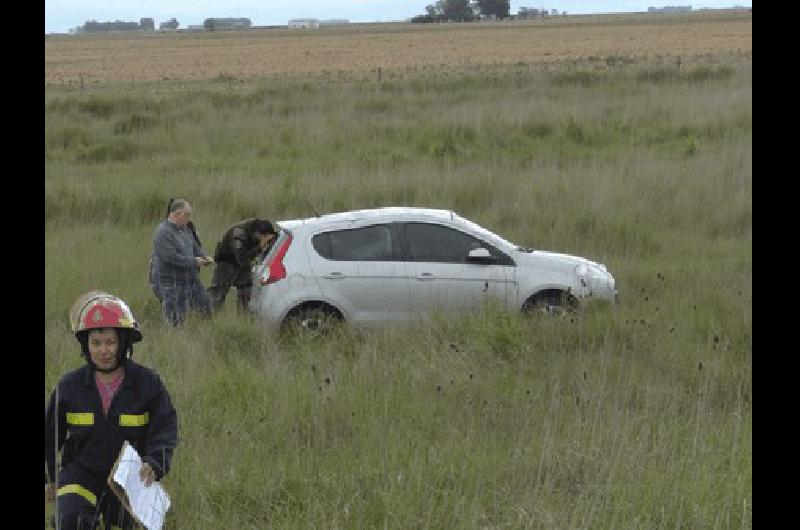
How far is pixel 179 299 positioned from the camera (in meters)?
10.1

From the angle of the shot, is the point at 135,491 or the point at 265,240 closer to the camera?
the point at 135,491

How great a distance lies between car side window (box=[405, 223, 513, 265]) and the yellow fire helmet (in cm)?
556

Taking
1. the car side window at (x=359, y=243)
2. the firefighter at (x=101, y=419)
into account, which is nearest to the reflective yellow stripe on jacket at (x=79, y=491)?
the firefighter at (x=101, y=419)

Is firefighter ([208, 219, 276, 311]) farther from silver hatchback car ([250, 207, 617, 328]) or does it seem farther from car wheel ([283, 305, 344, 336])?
car wheel ([283, 305, 344, 336])

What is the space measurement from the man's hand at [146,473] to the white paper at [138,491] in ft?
0.05

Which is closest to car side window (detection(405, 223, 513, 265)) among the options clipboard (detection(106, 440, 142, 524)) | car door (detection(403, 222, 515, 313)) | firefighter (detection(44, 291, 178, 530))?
car door (detection(403, 222, 515, 313))

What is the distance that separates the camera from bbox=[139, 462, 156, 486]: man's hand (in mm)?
4598

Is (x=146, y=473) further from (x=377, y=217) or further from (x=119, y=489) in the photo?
(x=377, y=217)

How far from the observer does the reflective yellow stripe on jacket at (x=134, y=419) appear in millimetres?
4703

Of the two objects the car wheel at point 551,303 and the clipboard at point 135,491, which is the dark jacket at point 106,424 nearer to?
the clipboard at point 135,491

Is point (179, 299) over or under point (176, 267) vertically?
under

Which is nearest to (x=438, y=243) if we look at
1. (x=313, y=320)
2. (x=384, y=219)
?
(x=384, y=219)

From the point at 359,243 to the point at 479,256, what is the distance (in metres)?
1.20
